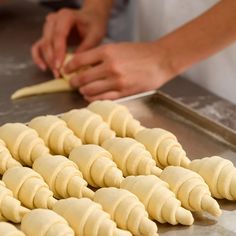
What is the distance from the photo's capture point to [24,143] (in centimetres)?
136

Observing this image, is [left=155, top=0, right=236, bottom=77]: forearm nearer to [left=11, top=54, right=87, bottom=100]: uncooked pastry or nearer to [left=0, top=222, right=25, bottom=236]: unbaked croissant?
[left=11, top=54, right=87, bottom=100]: uncooked pastry

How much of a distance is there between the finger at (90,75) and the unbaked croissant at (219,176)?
0.45 meters

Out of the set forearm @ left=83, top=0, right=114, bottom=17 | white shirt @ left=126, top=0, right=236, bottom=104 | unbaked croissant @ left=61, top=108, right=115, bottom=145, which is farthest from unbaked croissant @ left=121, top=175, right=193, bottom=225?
forearm @ left=83, top=0, right=114, bottom=17

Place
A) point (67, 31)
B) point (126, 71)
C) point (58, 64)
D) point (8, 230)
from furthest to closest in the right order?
point (67, 31)
point (58, 64)
point (126, 71)
point (8, 230)

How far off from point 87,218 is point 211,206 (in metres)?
0.23

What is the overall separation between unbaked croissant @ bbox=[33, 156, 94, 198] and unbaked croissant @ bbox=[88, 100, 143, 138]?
0.21 meters

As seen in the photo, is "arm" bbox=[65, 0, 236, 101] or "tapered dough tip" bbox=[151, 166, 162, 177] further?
"arm" bbox=[65, 0, 236, 101]

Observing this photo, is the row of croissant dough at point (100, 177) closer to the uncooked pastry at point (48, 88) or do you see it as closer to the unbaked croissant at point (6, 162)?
the unbaked croissant at point (6, 162)

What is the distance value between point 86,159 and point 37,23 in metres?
1.02

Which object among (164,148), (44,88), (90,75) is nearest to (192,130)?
(164,148)

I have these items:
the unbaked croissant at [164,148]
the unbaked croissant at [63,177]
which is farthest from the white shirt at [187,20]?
the unbaked croissant at [63,177]

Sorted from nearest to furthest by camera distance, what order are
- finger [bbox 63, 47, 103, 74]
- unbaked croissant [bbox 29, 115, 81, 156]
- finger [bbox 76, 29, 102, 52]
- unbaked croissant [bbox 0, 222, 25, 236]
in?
unbaked croissant [bbox 0, 222, 25, 236] → unbaked croissant [bbox 29, 115, 81, 156] → finger [bbox 63, 47, 103, 74] → finger [bbox 76, 29, 102, 52]

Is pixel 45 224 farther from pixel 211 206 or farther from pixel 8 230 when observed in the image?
pixel 211 206

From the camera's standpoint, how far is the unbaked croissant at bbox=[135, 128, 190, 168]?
1.33 metres
